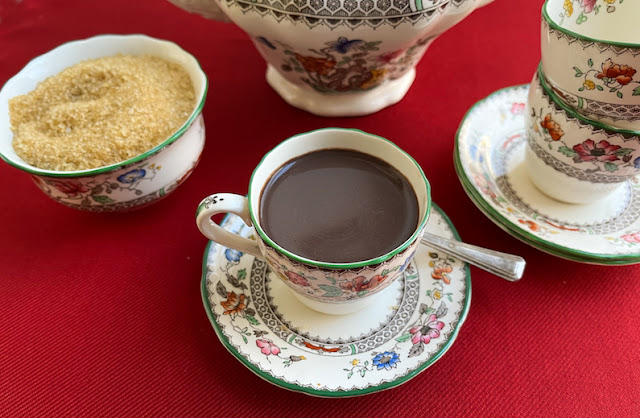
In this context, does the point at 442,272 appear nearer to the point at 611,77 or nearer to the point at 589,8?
the point at 611,77

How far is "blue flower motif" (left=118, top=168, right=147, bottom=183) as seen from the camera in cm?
61

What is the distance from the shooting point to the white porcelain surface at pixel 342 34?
0.58m

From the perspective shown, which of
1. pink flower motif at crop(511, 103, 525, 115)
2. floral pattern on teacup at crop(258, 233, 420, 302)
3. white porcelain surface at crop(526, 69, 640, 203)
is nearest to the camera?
floral pattern on teacup at crop(258, 233, 420, 302)

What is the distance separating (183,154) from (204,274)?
0.60 ft

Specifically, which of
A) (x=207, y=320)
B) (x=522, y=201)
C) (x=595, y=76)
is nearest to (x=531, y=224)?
(x=522, y=201)

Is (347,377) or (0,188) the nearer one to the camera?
(347,377)

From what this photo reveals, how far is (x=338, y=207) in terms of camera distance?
1.73ft

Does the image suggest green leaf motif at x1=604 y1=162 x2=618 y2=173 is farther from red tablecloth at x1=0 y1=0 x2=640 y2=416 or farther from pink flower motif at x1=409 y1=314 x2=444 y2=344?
pink flower motif at x1=409 y1=314 x2=444 y2=344

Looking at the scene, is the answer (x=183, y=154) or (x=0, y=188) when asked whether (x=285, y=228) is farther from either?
(x=0, y=188)

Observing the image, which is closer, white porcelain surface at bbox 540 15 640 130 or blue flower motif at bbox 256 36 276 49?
white porcelain surface at bbox 540 15 640 130

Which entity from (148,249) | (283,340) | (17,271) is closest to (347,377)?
(283,340)

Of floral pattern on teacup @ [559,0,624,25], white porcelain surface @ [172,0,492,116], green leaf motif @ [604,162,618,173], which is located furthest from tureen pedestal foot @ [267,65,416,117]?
green leaf motif @ [604,162,618,173]

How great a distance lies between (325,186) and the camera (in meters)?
0.55

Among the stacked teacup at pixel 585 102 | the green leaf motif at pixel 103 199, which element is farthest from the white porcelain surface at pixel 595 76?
the green leaf motif at pixel 103 199
